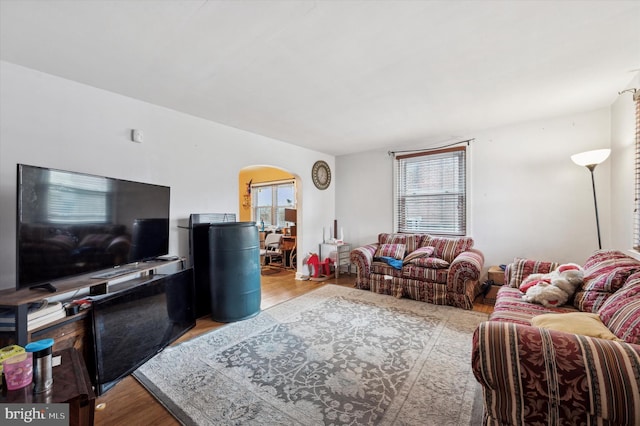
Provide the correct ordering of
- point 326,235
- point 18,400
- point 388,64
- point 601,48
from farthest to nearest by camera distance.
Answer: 1. point 326,235
2. point 388,64
3. point 601,48
4. point 18,400

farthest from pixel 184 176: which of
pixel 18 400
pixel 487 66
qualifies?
pixel 487 66

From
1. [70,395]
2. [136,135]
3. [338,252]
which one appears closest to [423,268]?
[338,252]

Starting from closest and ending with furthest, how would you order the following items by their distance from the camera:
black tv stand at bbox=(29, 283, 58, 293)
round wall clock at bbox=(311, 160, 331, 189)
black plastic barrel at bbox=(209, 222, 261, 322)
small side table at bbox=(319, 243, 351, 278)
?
black tv stand at bbox=(29, 283, 58, 293), black plastic barrel at bbox=(209, 222, 261, 322), small side table at bbox=(319, 243, 351, 278), round wall clock at bbox=(311, 160, 331, 189)

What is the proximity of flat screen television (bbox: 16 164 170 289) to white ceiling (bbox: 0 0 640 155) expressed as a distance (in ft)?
3.09

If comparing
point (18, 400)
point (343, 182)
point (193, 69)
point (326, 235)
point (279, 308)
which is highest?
point (193, 69)

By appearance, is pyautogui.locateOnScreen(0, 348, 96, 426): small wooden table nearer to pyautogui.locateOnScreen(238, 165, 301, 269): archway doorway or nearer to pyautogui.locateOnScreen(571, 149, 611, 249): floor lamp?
pyautogui.locateOnScreen(571, 149, 611, 249): floor lamp

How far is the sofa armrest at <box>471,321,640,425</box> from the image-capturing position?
3.09 feet

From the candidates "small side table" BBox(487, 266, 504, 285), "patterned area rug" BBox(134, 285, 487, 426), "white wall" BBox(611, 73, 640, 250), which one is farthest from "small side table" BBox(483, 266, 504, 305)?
"white wall" BBox(611, 73, 640, 250)

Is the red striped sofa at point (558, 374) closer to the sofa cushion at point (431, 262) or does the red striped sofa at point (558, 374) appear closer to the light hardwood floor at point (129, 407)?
the light hardwood floor at point (129, 407)

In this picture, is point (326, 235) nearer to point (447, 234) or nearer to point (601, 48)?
point (447, 234)

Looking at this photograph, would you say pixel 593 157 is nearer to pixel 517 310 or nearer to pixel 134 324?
pixel 517 310

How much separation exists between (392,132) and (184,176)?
9.52 ft

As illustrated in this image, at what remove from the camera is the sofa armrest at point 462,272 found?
3148 mm

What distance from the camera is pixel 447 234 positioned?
13.8ft
